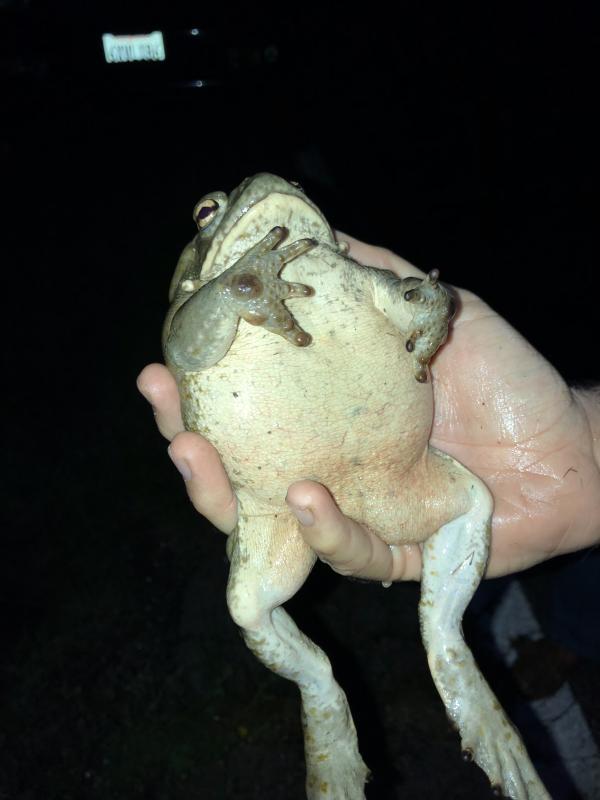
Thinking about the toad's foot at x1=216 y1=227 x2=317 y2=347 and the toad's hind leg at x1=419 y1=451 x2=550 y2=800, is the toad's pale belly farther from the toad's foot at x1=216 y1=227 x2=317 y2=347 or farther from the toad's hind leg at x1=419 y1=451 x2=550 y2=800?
the toad's hind leg at x1=419 y1=451 x2=550 y2=800

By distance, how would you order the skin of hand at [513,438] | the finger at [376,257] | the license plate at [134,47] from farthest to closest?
1. the license plate at [134,47]
2. the finger at [376,257]
3. the skin of hand at [513,438]

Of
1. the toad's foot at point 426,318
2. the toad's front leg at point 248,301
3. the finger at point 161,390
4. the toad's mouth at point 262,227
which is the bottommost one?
the finger at point 161,390

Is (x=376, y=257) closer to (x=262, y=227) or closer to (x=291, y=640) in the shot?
(x=262, y=227)

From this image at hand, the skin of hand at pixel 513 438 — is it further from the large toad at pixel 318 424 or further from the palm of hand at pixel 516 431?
the large toad at pixel 318 424

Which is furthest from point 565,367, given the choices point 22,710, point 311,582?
point 22,710

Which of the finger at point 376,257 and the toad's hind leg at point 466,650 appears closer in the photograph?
the toad's hind leg at point 466,650

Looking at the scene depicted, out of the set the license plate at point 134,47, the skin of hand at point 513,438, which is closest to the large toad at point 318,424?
the skin of hand at point 513,438

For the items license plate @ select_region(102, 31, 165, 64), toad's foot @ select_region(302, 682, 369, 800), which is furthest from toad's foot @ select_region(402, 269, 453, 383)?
license plate @ select_region(102, 31, 165, 64)

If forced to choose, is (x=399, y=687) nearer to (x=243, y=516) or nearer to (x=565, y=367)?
(x=243, y=516)
